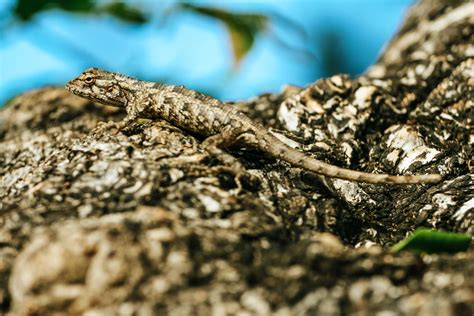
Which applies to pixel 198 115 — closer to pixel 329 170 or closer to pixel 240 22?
pixel 329 170

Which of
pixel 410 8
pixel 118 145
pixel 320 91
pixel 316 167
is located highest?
pixel 410 8

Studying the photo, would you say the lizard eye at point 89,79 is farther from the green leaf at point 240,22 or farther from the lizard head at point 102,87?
the green leaf at point 240,22

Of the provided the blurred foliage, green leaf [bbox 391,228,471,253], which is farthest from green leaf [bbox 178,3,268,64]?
green leaf [bbox 391,228,471,253]

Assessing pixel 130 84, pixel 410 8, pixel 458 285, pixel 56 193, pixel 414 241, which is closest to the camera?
pixel 458 285

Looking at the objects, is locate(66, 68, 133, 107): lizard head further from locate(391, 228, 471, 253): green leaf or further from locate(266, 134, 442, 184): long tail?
locate(391, 228, 471, 253): green leaf

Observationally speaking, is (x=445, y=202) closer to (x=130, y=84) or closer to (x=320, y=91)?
(x=320, y=91)

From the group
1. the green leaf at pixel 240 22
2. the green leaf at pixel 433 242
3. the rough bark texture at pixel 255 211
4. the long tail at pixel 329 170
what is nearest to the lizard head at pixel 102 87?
the rough bark texture at pixel 255 211

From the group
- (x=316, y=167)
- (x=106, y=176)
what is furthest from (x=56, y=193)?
(x=316, y=167)

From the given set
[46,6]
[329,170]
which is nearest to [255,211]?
[329,170]
